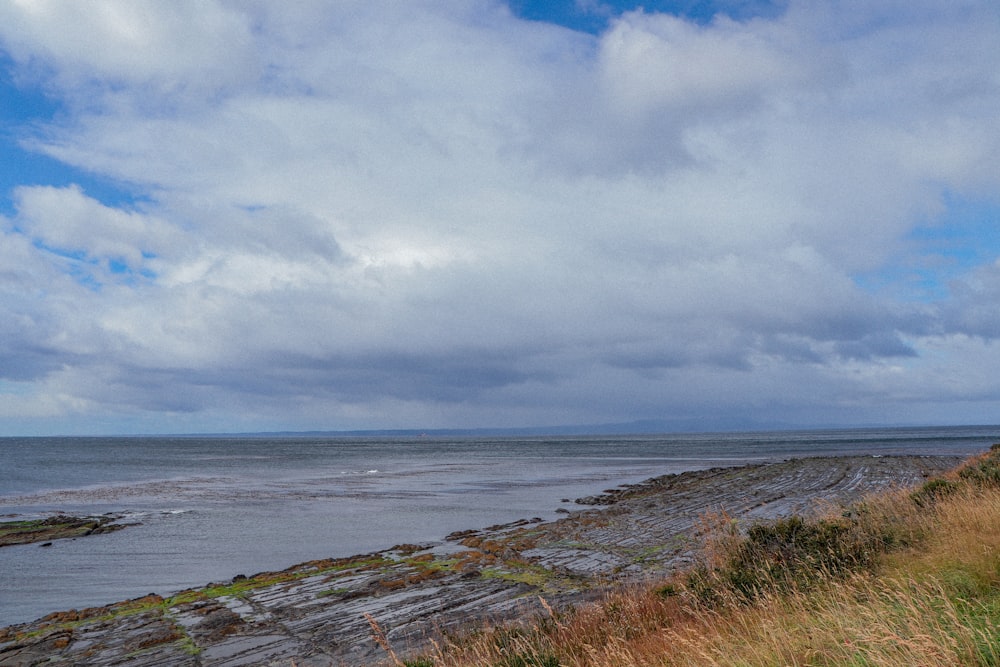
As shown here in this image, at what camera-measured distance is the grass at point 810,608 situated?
6223 mm

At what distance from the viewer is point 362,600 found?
16922mm

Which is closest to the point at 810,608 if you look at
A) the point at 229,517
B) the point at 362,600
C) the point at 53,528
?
the point at 362,600

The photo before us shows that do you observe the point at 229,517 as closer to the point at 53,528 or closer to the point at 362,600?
the point at 53,528

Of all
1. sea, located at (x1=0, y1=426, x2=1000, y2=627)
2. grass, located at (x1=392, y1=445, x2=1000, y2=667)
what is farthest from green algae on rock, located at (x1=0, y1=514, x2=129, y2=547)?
grass, located at (x1=392, y1=445, x2=1000, y2=667)

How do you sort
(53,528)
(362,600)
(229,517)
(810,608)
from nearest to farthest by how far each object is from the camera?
(810,608)
(362,600)
(53,528)
(229,517)

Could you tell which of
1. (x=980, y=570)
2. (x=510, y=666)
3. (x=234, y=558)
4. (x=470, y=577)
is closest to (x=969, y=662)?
(x=980, y=570)

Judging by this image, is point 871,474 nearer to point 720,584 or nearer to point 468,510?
point 468,510

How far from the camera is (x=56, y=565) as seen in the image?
82.8ft

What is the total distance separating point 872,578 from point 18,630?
62.4 ft

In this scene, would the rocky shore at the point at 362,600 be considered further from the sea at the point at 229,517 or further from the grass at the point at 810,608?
the grass at the point at 810,608

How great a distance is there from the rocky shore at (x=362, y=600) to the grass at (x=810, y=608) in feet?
10.3

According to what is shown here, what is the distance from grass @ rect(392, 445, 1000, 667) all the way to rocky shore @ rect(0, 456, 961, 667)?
315cm

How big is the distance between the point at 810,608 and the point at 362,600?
1182 cm

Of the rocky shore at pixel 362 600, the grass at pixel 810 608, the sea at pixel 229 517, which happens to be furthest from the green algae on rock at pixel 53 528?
the grass at pixel 810 608
